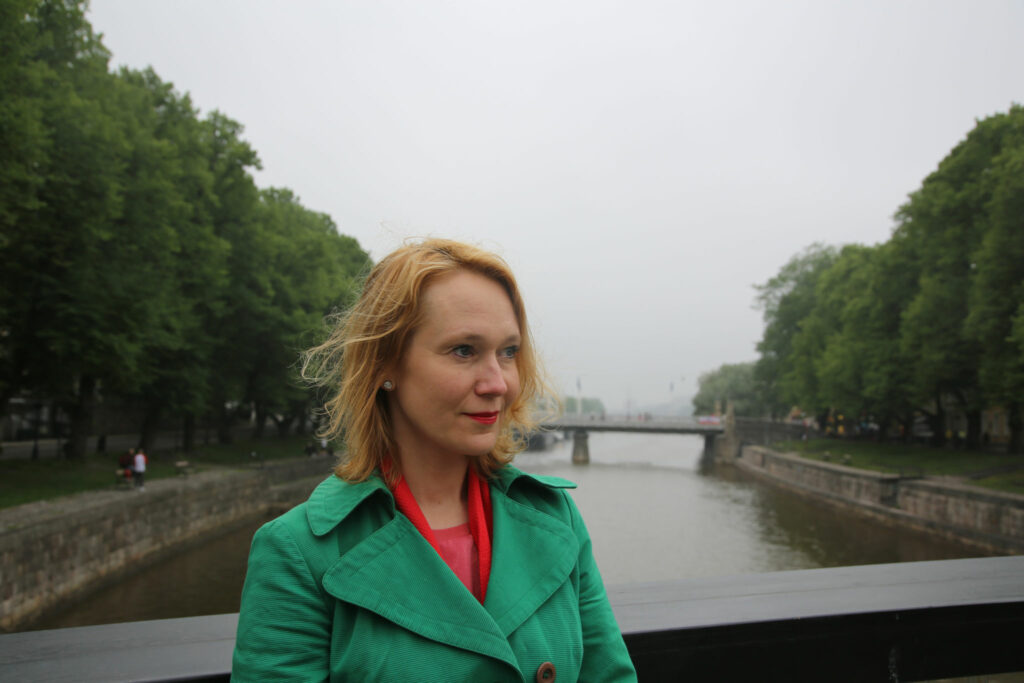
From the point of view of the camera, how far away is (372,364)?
4.62 ft

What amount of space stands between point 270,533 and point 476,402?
17.2 inches

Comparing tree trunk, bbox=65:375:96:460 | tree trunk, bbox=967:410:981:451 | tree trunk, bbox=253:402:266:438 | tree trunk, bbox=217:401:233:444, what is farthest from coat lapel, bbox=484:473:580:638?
tree trunk, bbox=253:402:266:438

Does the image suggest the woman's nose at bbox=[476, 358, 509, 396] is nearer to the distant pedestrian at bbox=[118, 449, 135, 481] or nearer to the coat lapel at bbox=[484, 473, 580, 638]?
the coat lapel at bbox=[484, 473, 580, 638]

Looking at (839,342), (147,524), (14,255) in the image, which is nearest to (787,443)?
(839,342)

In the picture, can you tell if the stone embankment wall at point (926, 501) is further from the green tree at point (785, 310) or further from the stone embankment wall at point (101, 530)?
the stone embankment wall at point (101, 530)

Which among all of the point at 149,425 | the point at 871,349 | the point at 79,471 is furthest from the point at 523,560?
the point at 871,349

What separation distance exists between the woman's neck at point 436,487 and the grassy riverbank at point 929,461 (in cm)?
2158

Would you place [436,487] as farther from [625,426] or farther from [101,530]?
[625,426]

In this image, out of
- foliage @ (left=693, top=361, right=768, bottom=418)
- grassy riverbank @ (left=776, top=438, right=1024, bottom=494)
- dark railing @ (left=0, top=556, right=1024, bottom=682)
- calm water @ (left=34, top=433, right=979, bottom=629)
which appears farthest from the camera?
foliage @ (left=693, top=361, right=768, bottom=418)

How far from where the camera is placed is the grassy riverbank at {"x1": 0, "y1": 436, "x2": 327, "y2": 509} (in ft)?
45.8

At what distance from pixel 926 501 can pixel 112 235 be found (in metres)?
23.1

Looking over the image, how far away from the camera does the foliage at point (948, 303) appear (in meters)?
18.5

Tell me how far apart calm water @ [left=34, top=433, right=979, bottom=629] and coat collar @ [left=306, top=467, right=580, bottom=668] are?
11.9 metres

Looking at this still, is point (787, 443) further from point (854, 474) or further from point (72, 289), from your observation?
point (72, 289)
